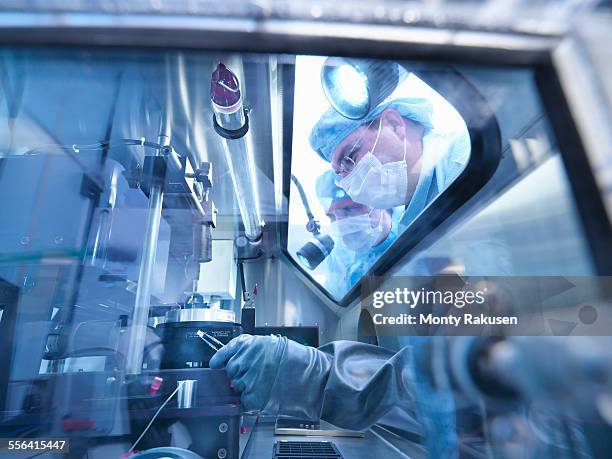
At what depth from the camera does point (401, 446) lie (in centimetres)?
147

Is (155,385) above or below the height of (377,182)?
below

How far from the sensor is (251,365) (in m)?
1.22

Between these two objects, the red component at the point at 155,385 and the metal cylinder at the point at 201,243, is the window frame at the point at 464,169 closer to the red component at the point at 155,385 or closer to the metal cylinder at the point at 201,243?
the metal cylinder at the point at 201,243

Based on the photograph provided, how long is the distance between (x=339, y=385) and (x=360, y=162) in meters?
0.93

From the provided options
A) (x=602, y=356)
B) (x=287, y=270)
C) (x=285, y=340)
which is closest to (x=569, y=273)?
(x=602, y=356)

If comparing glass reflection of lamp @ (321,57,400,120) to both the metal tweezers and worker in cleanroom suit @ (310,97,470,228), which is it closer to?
worker in cleanroom suit @ (310,97,470,228)

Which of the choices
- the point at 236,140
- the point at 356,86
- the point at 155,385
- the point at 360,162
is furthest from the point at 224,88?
the point at 155,385

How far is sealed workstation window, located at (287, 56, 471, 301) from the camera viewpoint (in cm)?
123

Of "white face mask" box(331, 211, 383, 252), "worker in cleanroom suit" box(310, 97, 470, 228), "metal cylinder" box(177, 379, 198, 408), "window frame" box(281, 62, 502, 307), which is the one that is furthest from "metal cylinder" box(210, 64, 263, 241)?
"metal cylinder" box(177, 379, 198, 408)

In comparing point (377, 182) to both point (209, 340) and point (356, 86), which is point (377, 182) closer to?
point (356, 86)

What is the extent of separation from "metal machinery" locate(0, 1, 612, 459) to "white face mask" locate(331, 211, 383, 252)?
68 mm

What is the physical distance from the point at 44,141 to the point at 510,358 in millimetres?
1759

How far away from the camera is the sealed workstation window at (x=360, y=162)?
4.03 feet

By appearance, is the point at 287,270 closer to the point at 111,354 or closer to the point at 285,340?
the point at 285,340
